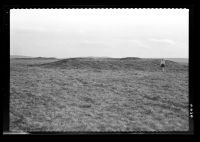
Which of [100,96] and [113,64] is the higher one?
[113,64]

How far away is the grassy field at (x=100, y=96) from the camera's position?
710 centimetres

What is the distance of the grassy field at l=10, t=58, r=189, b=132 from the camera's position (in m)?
7.10

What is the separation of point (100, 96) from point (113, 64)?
2.54 meters

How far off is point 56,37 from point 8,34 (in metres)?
12.5

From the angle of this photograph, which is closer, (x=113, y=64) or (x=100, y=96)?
(x=100, y=96)

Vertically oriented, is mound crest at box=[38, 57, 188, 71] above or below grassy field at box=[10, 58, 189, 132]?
above

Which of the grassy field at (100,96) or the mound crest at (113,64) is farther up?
the mound crest at (113,64)

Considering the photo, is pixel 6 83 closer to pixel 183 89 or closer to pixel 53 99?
pixel 53 99

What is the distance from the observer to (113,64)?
11.4 m

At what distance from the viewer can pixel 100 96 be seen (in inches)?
365

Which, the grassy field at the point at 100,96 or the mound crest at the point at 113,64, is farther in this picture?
the mound crest at the point at 113,64

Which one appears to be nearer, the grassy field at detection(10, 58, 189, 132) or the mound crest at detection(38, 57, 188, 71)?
the grassy field at detection(10, 58, 189, 132)

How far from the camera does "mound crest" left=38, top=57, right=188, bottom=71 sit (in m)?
10.9

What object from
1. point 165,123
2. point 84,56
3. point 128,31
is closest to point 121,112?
point 165,123
